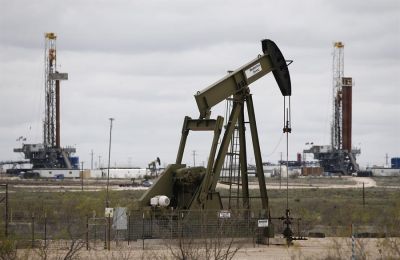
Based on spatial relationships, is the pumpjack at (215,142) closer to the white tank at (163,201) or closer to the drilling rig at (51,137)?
the white tank at (163,201)

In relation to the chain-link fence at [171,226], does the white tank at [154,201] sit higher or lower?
higher

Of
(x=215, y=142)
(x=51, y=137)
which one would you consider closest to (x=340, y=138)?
(x=51, y=137)

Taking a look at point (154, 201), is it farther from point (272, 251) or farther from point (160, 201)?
point (272, 251)

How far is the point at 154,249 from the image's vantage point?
29.3 metres

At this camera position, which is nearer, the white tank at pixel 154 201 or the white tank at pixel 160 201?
the white tank at pixel 160 201

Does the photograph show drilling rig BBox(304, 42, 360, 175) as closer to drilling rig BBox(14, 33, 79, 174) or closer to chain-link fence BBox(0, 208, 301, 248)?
drilling rig BBox(14, 33, 79, 174)

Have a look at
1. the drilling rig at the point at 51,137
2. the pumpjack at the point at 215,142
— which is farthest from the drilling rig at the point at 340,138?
the pumpjack at the point at 215,142

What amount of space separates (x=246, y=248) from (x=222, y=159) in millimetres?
3570

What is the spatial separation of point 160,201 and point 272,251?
15.4ft

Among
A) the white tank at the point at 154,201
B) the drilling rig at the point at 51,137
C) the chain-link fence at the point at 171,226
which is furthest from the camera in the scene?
the drilling rig at the point at 51,137

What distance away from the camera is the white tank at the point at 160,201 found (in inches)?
1254

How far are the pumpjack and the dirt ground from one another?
2.07 meters

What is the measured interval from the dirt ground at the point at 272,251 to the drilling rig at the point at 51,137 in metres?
120

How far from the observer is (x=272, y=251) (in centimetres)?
2962
